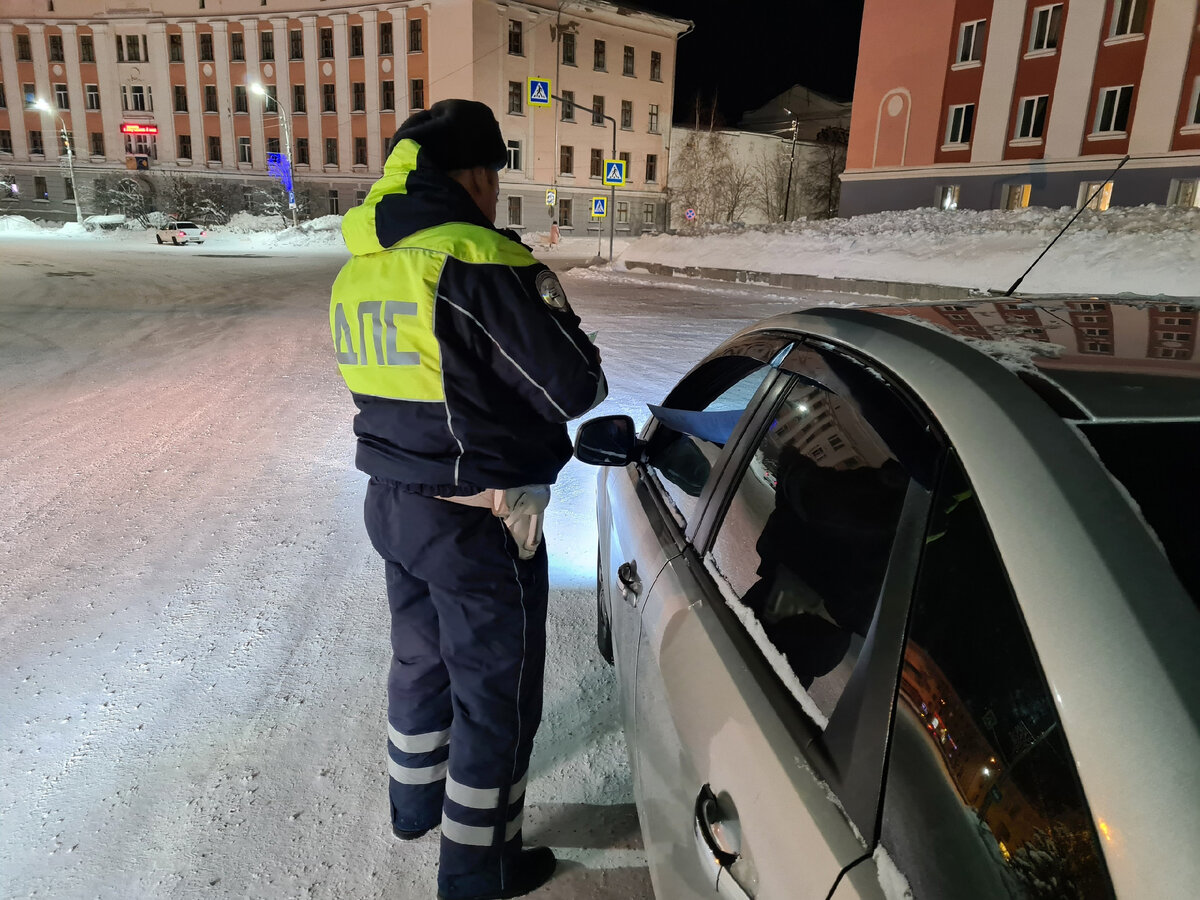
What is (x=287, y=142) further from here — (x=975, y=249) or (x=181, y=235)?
(x=975, y=249)

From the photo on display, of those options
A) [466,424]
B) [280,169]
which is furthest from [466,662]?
[280,169]

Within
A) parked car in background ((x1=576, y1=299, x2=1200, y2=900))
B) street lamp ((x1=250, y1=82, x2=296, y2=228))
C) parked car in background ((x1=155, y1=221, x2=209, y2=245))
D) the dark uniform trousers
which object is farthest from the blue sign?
parked car in background ((x1=576, y1=299, x2=1200, y2=900))

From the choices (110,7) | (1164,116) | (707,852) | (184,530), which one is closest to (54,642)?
(184,530)

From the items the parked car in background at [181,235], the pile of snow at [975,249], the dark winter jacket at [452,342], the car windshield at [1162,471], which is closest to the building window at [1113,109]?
the pile of snow at [975,249]

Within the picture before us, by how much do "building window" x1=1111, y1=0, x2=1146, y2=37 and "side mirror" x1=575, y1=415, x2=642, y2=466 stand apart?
2922 cm

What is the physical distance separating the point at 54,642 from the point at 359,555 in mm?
1360

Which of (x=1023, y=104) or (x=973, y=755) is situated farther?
(x=1023, y=104)

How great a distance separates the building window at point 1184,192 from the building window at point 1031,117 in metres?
4.62

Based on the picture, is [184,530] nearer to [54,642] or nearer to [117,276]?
[54,642]

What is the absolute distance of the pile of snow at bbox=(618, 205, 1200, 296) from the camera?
12.2m

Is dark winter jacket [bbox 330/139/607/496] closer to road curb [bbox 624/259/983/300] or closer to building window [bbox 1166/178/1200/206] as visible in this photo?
road curb [bbox 624/259/983/300]

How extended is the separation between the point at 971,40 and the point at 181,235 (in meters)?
32.7

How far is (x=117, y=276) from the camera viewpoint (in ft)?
57.8

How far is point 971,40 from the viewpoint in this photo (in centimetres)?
2691
